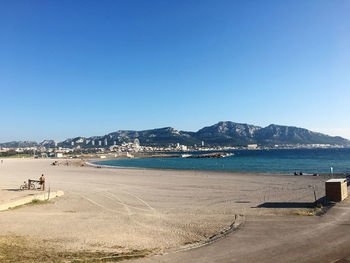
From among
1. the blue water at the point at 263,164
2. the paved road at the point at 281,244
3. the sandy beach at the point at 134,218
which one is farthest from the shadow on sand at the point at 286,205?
the blue water at the point at 263,164

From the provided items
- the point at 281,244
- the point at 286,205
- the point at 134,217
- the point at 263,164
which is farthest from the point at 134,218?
the point at 263,164

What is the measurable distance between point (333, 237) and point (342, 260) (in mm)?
2244

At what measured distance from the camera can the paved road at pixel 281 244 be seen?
8.23 meters

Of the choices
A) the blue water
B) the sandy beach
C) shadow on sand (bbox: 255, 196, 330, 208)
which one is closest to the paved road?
the sandy beach

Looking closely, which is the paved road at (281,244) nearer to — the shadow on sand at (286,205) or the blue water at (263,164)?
the shadow on sand at (286,205)

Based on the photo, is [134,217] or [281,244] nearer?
[281,244]

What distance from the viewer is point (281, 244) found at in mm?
9344

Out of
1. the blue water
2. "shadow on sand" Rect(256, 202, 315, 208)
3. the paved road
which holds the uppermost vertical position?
the paved road

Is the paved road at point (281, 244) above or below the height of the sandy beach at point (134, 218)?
above

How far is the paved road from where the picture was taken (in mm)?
8234

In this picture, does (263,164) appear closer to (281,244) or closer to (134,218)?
(134,218)

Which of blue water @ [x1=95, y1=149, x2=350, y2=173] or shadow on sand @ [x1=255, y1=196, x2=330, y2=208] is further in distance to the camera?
blue water @ [x1=95, y1=149, x2=350, y2=173]

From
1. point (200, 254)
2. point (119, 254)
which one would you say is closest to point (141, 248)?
point (119, 254)

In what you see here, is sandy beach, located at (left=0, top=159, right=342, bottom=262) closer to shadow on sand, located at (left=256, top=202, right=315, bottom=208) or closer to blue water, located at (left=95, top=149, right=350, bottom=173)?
shadow on sand, located at (left=256, top=202, right=315, bottom=208)
